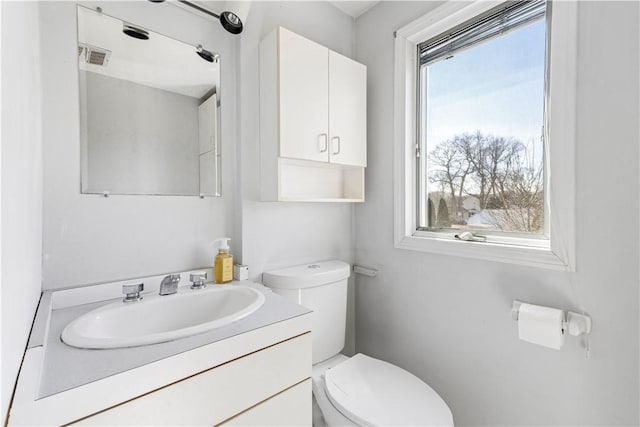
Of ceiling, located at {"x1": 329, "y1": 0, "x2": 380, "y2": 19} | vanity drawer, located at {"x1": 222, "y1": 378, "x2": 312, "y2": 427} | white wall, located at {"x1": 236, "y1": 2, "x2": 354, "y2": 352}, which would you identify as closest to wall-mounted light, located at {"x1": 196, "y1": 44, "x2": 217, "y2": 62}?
white wall, located at {"x1": 236, "y1": 2, "x2": 354, "y2": 352}

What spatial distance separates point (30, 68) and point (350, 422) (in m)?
1.33

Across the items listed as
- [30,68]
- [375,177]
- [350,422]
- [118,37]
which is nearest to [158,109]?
[118,37]

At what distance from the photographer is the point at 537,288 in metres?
1.04

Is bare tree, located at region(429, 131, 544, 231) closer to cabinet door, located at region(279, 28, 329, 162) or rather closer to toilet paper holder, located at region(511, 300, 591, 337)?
toilet paper holder, located at region(511, 300, 591, 337)

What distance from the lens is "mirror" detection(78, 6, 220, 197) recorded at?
3.35 feet

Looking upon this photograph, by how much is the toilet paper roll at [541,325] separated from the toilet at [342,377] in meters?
0.37

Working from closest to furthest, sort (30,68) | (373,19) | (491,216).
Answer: (30,68)
(491,216)
(373,19)

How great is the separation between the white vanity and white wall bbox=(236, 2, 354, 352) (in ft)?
1.46

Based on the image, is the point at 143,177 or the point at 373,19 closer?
the point at 143,177

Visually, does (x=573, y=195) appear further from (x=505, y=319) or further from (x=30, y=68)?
(x=30, y=68)

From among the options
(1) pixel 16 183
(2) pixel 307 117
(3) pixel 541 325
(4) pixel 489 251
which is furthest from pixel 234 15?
(3) pixel 541 325

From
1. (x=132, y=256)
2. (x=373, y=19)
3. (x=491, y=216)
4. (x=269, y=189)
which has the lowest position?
(x=132, y=256)

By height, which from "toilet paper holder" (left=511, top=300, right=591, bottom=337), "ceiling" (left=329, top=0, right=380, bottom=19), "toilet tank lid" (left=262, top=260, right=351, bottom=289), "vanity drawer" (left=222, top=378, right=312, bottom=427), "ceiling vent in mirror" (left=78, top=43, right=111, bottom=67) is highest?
"ceiling" (left=329, top=0, right=380, bottom=19)

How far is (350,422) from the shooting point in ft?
3.05
